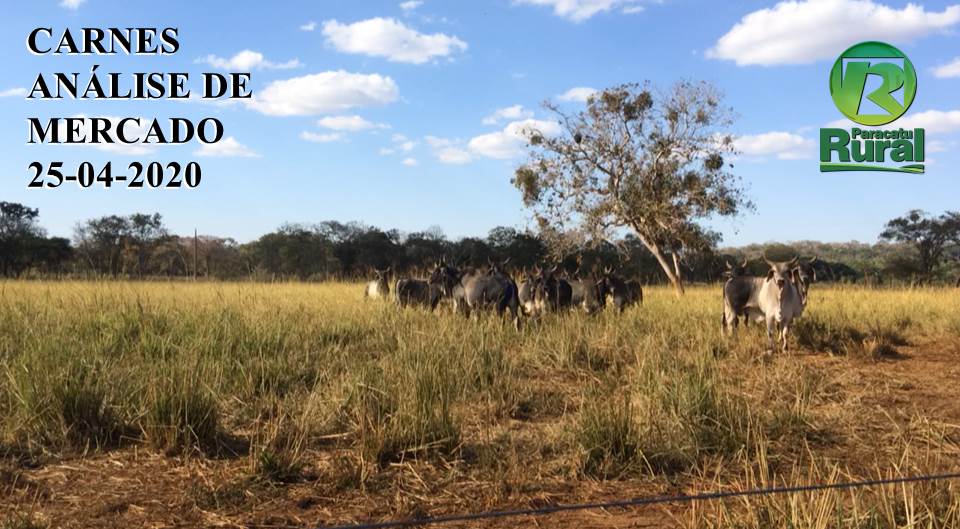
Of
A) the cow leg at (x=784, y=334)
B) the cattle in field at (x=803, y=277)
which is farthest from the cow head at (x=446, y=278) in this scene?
the cattle in field at (x=803, y=277)

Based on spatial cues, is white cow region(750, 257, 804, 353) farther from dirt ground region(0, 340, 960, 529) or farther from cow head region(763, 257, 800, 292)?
dirt ground region(0, 340, 960, 529)

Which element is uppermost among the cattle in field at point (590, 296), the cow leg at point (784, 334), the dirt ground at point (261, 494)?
the cattle in field at point (590, 296)

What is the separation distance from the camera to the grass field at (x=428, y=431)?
4.50m

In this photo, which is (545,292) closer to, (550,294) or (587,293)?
(550,294)

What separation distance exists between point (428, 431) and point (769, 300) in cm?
782

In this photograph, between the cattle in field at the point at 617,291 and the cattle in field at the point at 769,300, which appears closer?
the cattle in field at the point at 769,300

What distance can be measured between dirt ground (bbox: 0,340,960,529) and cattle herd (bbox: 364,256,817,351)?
5871mm

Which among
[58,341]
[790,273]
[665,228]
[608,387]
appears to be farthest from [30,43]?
[665,228]

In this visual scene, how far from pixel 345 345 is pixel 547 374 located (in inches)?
116

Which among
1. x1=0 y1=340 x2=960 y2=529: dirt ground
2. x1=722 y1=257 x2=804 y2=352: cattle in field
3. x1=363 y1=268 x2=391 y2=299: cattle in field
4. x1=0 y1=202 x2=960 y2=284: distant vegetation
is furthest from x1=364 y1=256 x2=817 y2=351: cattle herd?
x1=0 y1=202 x2=960 y2=284: distant vegetation

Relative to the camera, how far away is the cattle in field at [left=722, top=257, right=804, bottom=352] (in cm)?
1139

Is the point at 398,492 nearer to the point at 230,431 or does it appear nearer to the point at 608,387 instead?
the point at 230,431

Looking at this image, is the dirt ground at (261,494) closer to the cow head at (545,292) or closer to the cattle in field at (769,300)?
the cattle in field at (769,300)

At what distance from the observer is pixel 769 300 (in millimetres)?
11641
